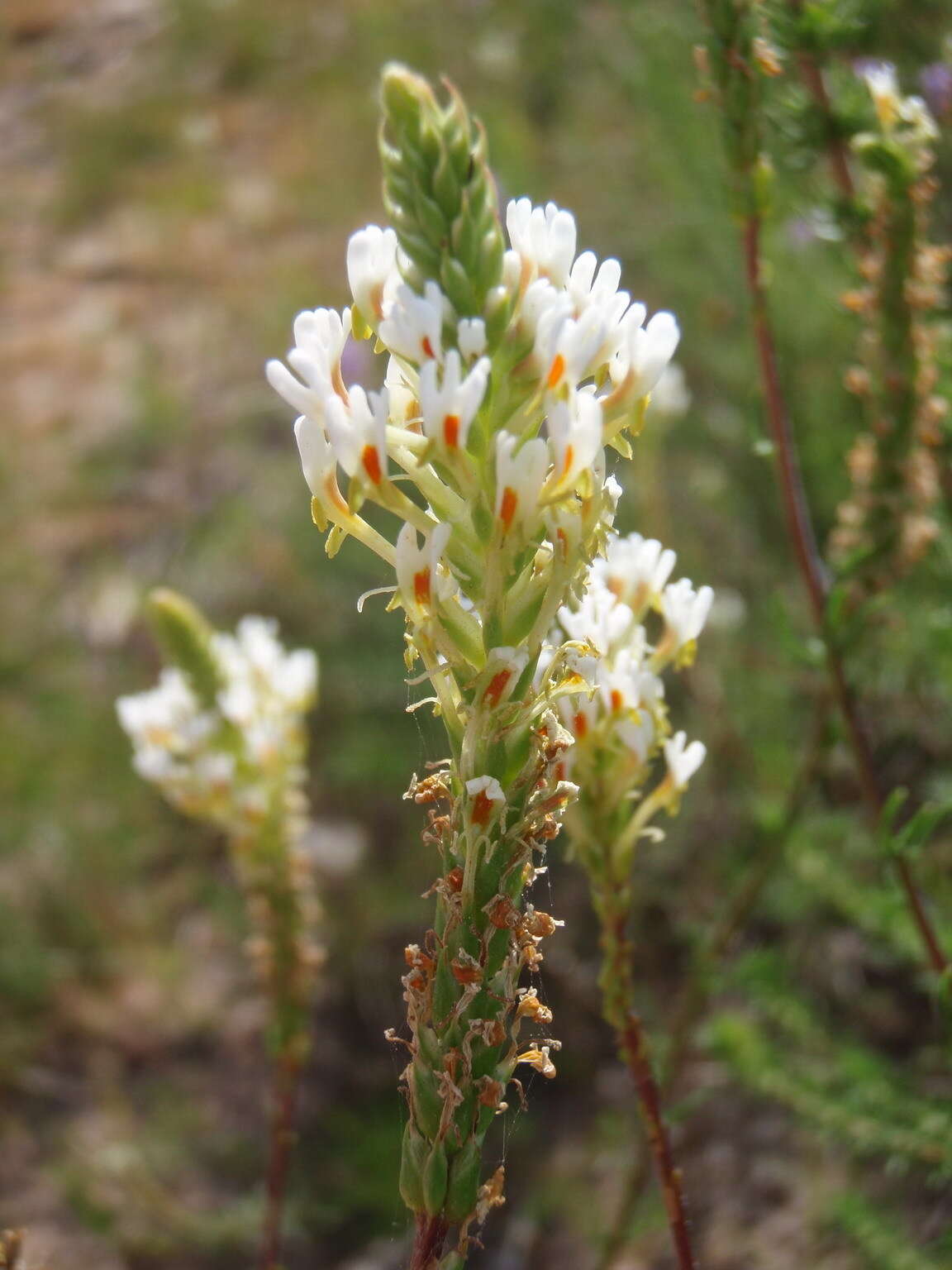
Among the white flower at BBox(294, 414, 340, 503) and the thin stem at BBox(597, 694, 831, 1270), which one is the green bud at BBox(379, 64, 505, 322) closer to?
the white flower at BBox(294, 414, 340, 503)

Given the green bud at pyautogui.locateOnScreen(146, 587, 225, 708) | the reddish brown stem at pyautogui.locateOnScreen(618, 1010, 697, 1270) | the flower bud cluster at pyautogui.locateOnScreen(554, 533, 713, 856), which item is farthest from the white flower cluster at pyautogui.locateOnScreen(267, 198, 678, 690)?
the green bud at pyautogui.locateOnScreen(146, 587, 225, 708)

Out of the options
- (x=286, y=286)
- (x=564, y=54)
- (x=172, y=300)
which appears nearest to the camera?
(x=564, y=54)

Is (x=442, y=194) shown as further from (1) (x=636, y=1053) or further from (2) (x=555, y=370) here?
(1) (x=636, y=1053)

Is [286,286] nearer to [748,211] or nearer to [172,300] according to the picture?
[172,300]

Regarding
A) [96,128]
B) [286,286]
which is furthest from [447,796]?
[96,128]

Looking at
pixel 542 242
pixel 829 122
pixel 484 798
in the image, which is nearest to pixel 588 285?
pixel 542 242

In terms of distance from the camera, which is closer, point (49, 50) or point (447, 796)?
point (447, 796)

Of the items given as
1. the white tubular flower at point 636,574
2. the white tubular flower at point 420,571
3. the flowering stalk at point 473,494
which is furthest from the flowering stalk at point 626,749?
the white tubular flower at point 420,571

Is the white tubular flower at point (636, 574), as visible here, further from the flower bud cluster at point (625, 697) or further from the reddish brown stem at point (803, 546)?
the reddish brown stem at point (803, 546)
